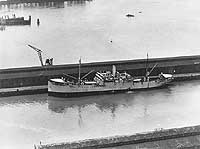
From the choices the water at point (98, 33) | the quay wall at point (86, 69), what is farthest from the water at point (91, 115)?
the water at point (98, 33)

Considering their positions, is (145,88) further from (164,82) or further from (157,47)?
(157,47)

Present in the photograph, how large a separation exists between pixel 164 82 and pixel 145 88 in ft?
3.94

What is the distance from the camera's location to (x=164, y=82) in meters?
21.3

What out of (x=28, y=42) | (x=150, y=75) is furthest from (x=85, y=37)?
(x=150, y=75)

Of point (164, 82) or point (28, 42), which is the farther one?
point (28, 42)

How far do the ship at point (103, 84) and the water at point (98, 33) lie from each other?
7098 mm

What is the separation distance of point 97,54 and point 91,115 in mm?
12626

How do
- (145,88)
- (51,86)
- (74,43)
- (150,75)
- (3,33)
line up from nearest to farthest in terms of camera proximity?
(51,86), (145,88), (150,75), (74,43), (3,33)

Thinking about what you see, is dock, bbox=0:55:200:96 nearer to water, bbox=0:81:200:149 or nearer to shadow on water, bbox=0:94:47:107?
shadow on water, bbox=0:94:47:107

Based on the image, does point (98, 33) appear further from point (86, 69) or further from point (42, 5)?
point (42, 5)

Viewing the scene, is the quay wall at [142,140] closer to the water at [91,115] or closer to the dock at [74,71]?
the water at [91,115]

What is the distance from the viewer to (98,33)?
37.9 metres

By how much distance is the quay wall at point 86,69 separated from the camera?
20.4 m

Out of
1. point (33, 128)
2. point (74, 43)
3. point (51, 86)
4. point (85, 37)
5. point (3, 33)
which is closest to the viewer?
point (33, 128)
